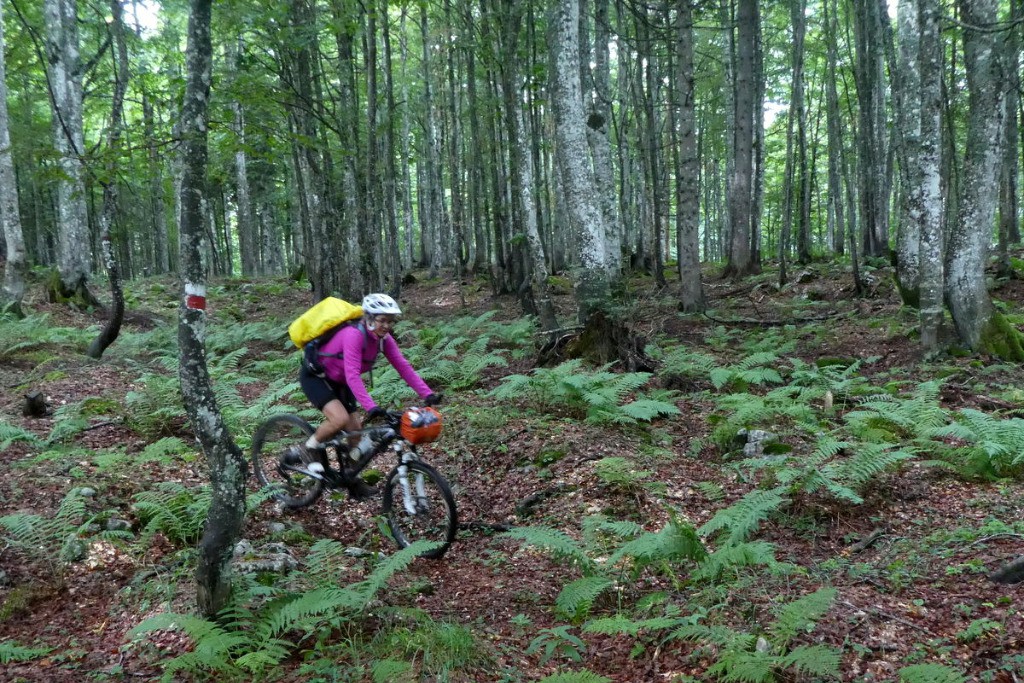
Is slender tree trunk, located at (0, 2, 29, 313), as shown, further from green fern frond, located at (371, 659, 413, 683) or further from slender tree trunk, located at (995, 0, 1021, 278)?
slender tree trunk, located at (995, 0, 1021, 278)

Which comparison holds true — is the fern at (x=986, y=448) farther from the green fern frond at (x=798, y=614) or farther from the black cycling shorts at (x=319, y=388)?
the black cycling shorts at (x=319, y=388)

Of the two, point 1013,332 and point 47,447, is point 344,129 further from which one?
point 1013,332

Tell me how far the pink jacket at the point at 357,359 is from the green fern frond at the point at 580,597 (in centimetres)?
202

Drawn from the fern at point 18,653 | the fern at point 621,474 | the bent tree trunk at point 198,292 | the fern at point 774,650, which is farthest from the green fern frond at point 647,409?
the fern at point 18,653

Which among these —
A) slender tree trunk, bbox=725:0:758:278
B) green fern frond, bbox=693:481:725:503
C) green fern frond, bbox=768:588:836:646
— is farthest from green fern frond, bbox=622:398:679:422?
slender tree trunk, bbox=725:0:758:278

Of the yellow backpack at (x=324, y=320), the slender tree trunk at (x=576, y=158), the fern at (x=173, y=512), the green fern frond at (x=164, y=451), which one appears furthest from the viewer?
the slender tree trunk at (x=576, y=158)

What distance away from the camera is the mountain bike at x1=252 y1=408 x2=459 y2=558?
17.1 feet

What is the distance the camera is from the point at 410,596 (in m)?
4.50

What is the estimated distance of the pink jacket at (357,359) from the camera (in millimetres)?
5242

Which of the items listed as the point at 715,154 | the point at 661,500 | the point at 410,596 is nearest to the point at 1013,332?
the point at 661,500

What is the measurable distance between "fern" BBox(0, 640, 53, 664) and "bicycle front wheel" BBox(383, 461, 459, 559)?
242cm

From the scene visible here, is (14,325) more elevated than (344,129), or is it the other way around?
(344,129)

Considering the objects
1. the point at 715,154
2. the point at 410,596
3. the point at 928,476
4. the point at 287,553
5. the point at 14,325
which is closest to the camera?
the point at 410,596

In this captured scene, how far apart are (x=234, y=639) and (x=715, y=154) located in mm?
36587
